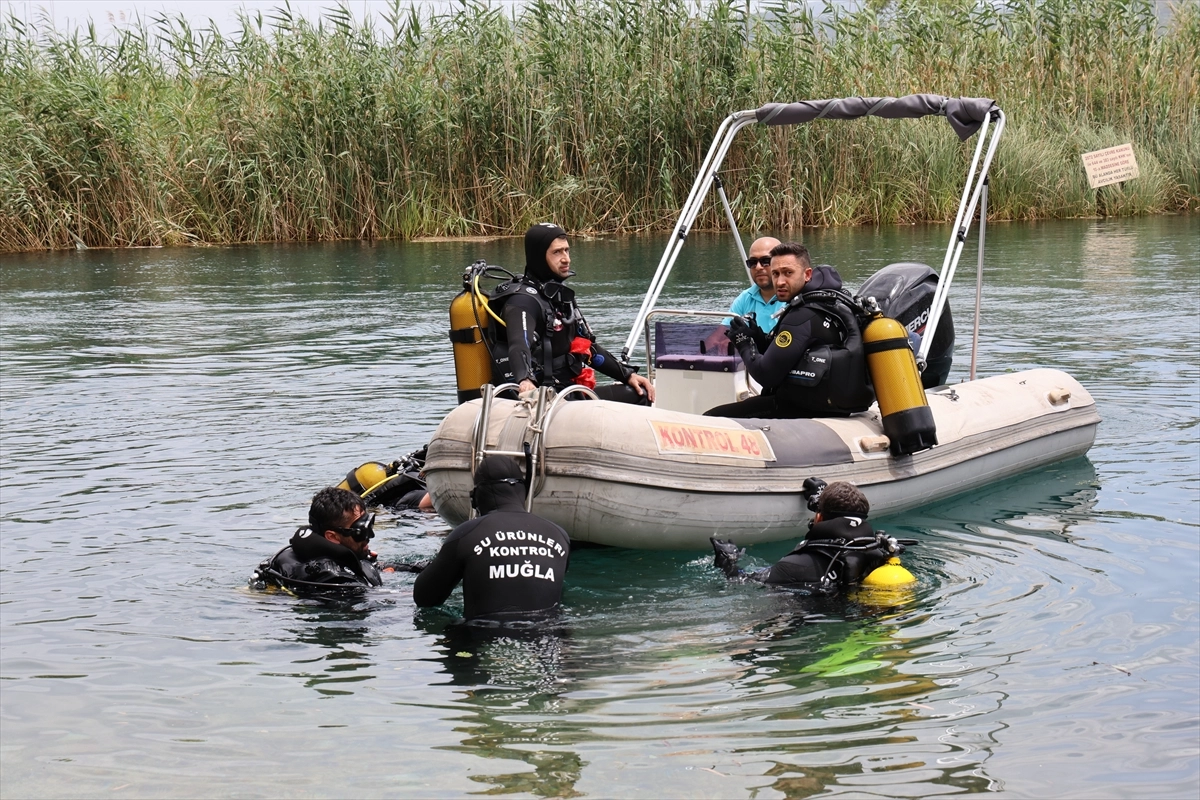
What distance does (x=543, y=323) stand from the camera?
720 cm

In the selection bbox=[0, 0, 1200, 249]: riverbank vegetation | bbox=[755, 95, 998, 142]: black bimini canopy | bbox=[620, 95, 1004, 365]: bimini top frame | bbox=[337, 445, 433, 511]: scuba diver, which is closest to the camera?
bbox=[337, 445, 433, 511]: scuba diver

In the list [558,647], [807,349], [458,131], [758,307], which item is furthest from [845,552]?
[458,131]

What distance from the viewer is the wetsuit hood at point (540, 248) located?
7184 mm

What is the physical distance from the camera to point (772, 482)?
22.0 feet

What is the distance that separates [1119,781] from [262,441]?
6204 mm

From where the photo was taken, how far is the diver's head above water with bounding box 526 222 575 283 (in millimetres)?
7188

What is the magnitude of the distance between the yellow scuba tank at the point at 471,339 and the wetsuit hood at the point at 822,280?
1.58 m

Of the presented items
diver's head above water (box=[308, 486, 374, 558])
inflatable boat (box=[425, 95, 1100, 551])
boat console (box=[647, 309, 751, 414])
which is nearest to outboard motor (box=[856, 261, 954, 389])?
inflatable boat (box=[425, 95, 1100, 551])

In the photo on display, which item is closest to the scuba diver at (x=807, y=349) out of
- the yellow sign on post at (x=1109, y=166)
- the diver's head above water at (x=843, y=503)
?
the diver's head above water at (x=843, y=503)

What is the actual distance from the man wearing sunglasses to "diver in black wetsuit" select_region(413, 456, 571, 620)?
276 cm

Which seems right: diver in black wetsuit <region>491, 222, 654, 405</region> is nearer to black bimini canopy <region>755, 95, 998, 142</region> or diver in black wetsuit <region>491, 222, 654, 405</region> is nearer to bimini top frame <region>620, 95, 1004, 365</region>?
bimini top frame <region>620, 95, 1004, 365</region>

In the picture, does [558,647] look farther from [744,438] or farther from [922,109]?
[922,109]

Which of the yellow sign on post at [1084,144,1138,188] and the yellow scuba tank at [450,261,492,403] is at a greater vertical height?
the yellow sign on post at [1084,144,1138,188]

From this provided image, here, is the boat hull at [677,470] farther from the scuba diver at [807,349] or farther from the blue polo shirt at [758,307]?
the blue polo shirt at [758,307]
